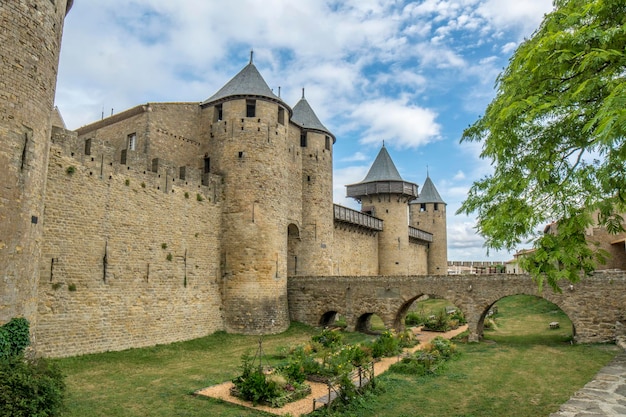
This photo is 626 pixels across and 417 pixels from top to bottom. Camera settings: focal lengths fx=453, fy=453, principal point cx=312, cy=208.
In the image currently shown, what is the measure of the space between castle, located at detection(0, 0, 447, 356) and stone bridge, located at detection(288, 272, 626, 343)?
6.47 feet

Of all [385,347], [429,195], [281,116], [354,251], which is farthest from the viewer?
[429,195]

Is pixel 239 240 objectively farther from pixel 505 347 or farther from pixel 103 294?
pixel 505 347

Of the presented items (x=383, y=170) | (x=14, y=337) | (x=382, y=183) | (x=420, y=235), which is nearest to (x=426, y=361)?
(x=14, y=337)

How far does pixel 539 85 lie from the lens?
17.1ft

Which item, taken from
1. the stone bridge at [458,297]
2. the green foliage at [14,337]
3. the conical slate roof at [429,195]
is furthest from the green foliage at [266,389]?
the conical slate roof at [429,195]

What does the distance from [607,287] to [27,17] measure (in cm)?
2017

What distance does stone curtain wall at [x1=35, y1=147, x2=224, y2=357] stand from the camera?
13.7 m

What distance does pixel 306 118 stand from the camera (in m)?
26.9

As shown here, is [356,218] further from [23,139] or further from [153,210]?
[23,139]

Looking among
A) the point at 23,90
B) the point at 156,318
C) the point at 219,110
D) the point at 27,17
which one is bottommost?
the point at 156,318

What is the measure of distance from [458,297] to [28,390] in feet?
54.9

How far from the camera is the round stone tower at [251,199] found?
65.8ft

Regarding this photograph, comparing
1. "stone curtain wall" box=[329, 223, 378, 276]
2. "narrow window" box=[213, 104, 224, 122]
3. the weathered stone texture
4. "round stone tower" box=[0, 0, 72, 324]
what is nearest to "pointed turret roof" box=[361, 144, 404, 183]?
"stone curtain wall" box=[329, 223, 378, 276]

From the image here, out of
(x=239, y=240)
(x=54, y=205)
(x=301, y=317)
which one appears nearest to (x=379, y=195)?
(x=301, y=317)
